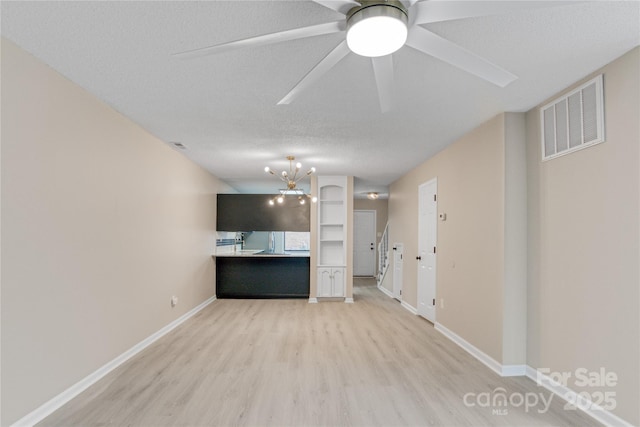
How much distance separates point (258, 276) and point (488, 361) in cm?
472

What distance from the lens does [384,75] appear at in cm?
192

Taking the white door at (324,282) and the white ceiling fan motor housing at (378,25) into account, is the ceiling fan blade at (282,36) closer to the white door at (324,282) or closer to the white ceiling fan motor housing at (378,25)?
the white ceiling fan motor housing at (378,25)

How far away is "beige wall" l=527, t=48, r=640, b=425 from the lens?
2.25 meters

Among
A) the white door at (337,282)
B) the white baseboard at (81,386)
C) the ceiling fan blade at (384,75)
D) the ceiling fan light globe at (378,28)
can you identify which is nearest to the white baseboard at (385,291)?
the white door at (337,282)

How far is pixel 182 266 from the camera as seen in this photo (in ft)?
17.1

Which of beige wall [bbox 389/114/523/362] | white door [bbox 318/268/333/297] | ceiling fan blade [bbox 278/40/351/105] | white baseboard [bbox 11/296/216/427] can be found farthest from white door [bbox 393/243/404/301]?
ceiling fan blade [bbox 278/40/351/105]

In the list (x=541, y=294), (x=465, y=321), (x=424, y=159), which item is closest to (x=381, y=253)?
(x=424, y=159)

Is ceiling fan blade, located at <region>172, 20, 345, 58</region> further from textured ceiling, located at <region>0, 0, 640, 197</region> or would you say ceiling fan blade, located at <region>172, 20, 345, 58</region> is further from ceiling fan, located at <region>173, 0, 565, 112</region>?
textured ceiling, located at <region>0, 0, 640, 197</region>

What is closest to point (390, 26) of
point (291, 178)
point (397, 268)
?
point (291, 178)

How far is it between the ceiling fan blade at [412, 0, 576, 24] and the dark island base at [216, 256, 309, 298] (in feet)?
19.7

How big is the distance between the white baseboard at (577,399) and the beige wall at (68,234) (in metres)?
3.93

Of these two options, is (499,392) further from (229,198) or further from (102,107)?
(229,198)

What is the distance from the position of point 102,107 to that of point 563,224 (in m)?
4.15

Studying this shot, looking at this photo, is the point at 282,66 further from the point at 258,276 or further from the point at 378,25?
the point at 258,276
